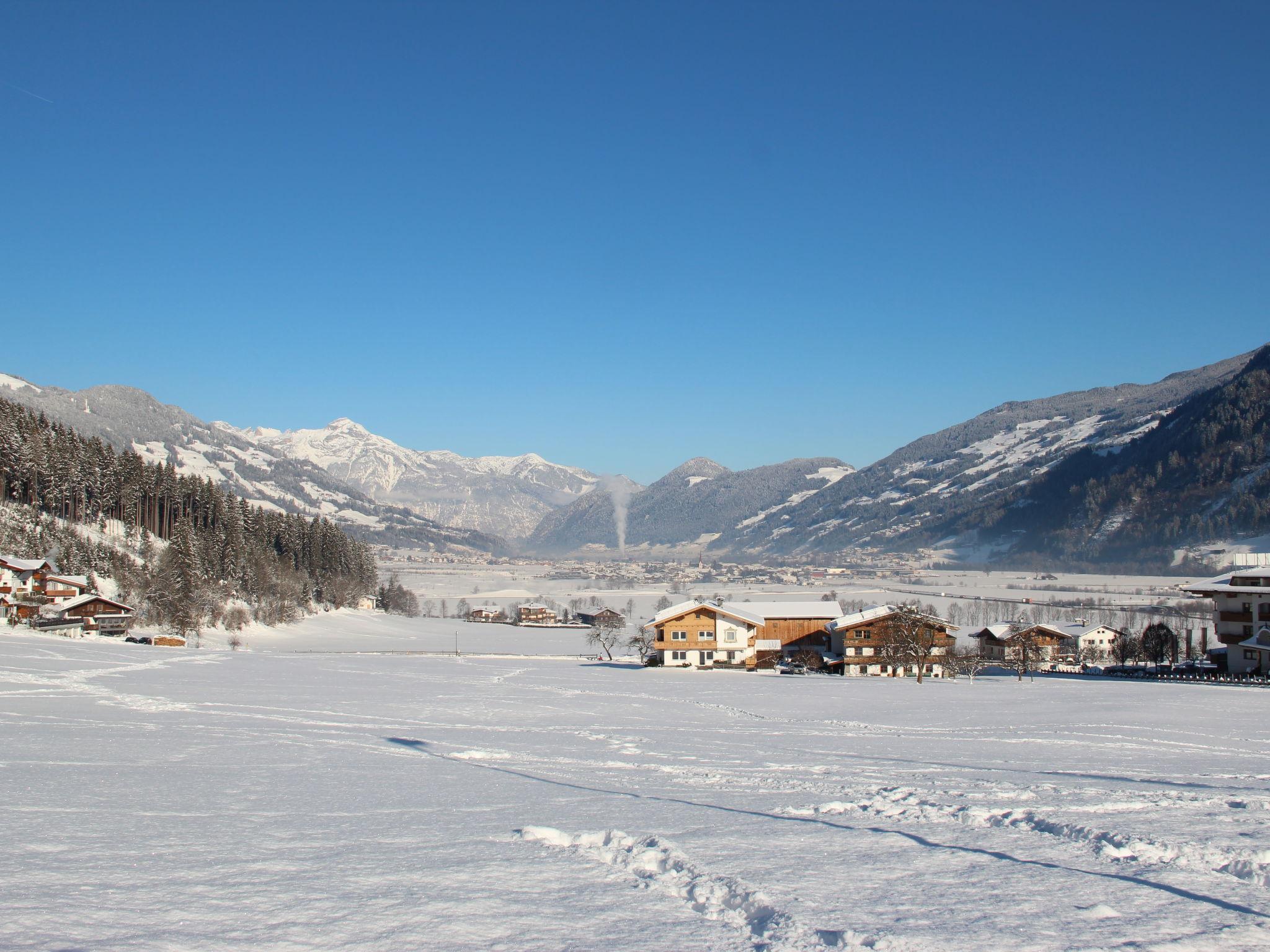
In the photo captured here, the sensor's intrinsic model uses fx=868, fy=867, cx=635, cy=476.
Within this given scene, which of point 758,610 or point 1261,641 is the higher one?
point 758,610

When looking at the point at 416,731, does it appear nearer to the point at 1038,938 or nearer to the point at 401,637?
the point at 1038,938

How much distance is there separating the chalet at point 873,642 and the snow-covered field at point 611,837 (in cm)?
3664

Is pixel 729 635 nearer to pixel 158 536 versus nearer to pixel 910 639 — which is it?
pixel 910 639

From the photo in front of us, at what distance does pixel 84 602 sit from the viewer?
65.2 m

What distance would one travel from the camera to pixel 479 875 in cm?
763

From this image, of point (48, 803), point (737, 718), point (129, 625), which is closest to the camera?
point (48, 803)

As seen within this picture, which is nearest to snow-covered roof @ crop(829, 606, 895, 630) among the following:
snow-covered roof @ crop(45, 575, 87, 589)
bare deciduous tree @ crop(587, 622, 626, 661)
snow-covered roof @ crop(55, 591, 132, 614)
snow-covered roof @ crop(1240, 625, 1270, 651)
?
bare deciduous tree @ crop(587, 622, 626, 661)

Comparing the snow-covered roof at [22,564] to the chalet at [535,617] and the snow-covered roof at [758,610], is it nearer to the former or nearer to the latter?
the snow-covered roof at [758,610]

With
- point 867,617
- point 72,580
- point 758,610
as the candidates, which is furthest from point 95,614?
point 867,617

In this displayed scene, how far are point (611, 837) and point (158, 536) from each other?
10919 centimetres

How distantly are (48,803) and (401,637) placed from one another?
85.3 m

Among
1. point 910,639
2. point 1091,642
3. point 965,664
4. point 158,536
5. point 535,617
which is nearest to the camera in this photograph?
point 910,639

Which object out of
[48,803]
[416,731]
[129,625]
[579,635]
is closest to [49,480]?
[129,625]

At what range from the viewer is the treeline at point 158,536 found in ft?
244
